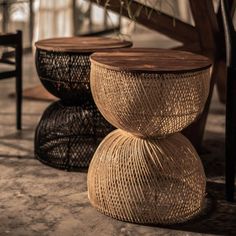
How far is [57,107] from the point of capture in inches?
90.5

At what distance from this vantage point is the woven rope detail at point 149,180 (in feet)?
5.56

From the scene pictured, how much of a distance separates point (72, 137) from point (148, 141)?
656mm

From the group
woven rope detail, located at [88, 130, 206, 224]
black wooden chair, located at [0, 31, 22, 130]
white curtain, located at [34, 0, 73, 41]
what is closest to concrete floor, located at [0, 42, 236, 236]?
woven rope detail, located at [88, 130, 206, 224]

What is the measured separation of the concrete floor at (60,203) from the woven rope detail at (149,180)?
0.04 meters

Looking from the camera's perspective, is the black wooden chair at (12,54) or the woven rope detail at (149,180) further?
the black wooden chair at (12,54)

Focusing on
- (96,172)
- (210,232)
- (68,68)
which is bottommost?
(210,232)

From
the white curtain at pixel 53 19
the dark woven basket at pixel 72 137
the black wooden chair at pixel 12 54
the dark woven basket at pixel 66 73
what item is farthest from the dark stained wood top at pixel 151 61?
the white curtain at pixel 53 19

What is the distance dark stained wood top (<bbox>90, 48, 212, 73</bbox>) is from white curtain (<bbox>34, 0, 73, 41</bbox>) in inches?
93.4

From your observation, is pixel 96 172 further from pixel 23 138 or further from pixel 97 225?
pixel 23 138

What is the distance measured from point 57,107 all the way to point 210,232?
923 mm

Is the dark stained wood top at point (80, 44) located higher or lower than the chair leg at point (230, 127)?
higher

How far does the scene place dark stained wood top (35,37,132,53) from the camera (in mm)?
2082

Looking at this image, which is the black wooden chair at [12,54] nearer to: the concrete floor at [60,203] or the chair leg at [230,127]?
the concrete floor at [60,203]

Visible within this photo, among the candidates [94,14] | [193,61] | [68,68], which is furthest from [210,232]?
[94,14]
